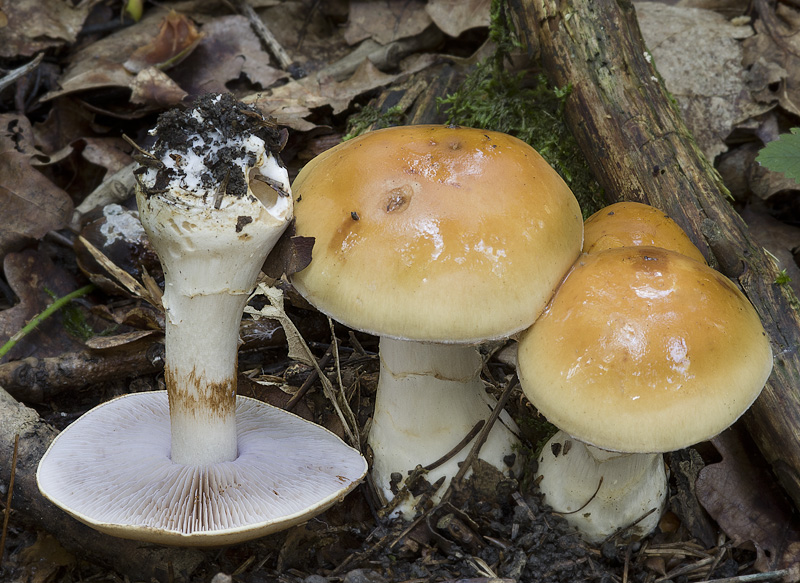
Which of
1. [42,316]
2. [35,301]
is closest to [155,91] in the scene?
[35,301]

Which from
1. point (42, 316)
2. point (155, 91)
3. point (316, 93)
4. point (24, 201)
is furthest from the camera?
point (316, 93)

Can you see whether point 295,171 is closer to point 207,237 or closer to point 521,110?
point 521,110

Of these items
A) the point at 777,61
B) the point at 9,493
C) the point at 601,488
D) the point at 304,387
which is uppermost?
the point at 777,61

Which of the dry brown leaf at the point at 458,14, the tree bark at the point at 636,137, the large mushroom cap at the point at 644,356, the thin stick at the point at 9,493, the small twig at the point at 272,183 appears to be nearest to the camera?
the large mushroom cap at the point at 644,356

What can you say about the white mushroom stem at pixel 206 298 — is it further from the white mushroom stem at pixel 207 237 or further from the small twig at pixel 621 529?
the small twig at pixel 621 529

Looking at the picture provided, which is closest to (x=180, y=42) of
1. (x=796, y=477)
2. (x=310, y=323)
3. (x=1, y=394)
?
(x=310, y=323)

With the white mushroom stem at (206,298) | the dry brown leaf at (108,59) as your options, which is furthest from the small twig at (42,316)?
the dry brown leaf at (108,59)
